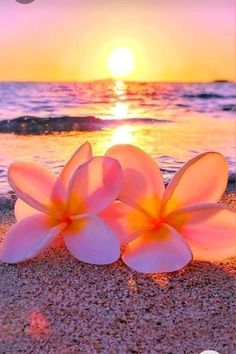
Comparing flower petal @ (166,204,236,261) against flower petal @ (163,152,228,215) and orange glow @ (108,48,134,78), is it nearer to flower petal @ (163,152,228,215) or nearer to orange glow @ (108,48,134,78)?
flower petal @ (163,152,228,215)

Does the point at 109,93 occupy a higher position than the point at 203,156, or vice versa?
the point at 203,156

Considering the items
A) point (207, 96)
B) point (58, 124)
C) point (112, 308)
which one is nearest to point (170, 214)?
point (112, 308)

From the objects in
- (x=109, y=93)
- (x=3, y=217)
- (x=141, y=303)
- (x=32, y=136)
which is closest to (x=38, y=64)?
(x=32, y=136)

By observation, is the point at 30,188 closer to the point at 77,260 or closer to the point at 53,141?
the point at 77,260

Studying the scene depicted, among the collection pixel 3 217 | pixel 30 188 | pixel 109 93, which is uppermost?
pixel 30 188

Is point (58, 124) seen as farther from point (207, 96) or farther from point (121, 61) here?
point (207, 96)

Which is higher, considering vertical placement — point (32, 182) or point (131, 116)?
point (32, 182)

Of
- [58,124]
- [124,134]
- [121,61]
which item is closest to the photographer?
[121,61]

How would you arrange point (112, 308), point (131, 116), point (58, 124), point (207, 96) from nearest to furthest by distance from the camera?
point (112, 308) → point (58, 124) → point (131, 116) → point (207, 96)
